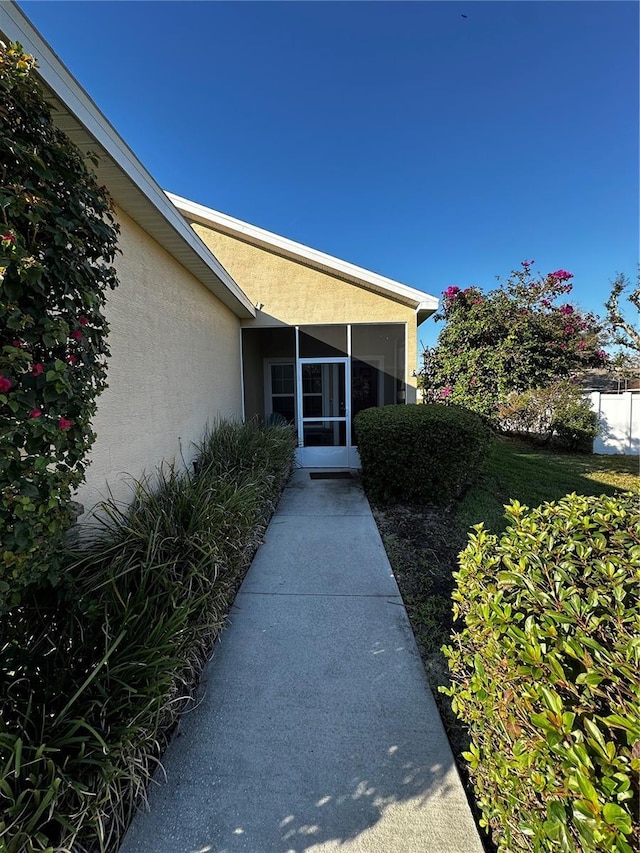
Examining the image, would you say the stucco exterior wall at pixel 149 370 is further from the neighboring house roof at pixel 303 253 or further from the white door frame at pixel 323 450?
the white door frame at pixel 323 450

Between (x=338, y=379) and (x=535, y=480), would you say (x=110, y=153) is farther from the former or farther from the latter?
(x=535, y=480)

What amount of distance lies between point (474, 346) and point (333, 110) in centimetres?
584

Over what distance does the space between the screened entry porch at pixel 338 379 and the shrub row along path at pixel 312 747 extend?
17.7ft

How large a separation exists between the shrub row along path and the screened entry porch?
540cm

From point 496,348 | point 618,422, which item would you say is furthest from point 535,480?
point 618,422

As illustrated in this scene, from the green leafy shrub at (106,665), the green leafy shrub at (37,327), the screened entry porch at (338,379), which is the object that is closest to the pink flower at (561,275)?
the screened entry porch at (338,379)

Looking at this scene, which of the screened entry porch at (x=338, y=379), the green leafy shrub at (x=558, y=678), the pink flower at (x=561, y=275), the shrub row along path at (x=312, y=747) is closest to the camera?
the green leafy shrub at (x=558, y=678)

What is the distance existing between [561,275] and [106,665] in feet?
38.6

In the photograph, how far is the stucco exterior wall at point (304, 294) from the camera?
26.9 feet

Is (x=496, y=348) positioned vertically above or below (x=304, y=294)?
A: below

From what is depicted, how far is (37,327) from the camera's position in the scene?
152 centimetres

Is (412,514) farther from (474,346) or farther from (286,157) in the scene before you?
(286,157)

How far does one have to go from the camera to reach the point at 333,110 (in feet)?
23.2

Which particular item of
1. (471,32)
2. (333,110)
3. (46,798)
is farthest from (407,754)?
(333,110)
